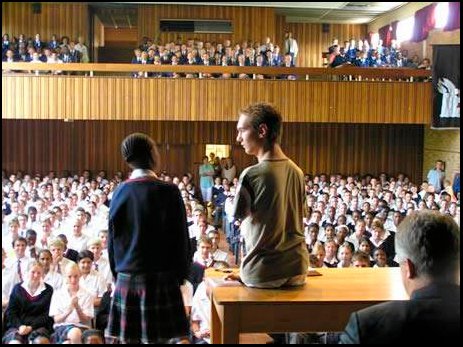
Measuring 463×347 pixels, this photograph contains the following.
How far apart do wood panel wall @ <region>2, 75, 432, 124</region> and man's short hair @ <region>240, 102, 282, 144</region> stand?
11.3 m

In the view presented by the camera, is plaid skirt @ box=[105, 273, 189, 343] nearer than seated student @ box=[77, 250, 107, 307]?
Yes

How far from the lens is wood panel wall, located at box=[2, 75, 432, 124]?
14.2m

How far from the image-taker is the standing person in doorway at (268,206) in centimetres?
329

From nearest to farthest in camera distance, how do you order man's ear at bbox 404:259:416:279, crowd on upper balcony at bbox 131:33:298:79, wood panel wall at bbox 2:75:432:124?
man's ear at bbox 404:259:416:279 < wood panel wall at bbox 2:75:432:124 < crowd on upper balcony at bbox 131:33:298:79

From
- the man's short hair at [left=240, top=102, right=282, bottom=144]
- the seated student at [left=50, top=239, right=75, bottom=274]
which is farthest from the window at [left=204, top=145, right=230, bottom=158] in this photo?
the man's short hair at [left=240, top=102, right=282, bottom=144]

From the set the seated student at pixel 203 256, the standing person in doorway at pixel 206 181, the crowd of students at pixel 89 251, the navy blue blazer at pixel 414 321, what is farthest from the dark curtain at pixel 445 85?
the navy blue blazer at pixel 414 321

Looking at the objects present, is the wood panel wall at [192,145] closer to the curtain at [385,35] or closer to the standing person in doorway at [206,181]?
the standing person in doorway at [206,181]

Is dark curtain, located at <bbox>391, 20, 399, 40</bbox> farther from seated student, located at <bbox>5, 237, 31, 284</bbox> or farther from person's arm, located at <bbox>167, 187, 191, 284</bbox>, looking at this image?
Answer: person's arm, located at <bbox>167, 187, 191, 284</bbox>

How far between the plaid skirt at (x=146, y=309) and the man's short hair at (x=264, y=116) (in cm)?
92

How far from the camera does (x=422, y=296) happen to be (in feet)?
6.04

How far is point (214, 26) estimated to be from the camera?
20016 millimetres

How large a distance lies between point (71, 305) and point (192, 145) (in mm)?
14235

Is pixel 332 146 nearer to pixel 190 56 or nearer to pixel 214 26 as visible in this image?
pixel 214 26

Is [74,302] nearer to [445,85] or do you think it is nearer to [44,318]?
[44,318]
